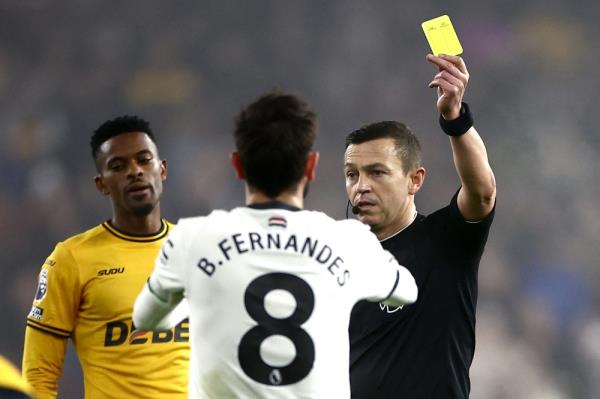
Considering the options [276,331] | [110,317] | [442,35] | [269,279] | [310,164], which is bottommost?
[276,331]

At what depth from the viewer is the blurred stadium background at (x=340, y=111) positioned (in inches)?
285

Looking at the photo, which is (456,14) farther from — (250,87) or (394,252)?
(394,252)

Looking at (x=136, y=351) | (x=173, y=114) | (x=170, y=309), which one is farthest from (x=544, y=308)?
(x=170, y=309)

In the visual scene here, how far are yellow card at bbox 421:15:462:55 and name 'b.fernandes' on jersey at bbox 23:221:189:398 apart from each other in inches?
53.5

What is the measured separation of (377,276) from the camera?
100 inches

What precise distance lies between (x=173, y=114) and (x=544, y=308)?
3294 mm

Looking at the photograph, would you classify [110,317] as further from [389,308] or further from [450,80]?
[450,80]

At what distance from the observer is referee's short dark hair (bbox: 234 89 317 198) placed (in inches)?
96.3

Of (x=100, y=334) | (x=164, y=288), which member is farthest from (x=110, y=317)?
(x=164, y=288)

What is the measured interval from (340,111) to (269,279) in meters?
5.52

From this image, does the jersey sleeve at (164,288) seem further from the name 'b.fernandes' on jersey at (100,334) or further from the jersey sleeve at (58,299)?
the jersey sleeve at (58,299)

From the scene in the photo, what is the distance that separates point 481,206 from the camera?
3477 millimetres

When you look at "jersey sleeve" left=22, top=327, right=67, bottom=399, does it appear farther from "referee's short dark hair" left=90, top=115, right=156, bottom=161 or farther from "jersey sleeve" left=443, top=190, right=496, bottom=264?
"jersey sleeve" left=443, top=190, right=496, bottom=264

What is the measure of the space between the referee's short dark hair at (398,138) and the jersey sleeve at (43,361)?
4.69ft
